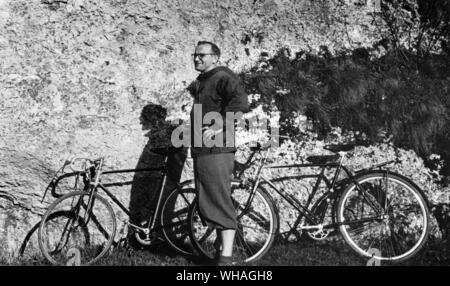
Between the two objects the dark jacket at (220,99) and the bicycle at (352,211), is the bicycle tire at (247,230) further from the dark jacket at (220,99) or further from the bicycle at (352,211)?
the dark jacket at (220,99)

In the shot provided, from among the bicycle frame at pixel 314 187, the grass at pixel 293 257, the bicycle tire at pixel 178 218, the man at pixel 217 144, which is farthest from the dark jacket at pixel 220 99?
the grass at pixel 293 257

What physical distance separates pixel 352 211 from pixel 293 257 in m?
0.89

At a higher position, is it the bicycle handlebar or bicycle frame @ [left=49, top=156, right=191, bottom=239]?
the bicycle handlebar

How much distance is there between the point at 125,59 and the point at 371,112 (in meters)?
3.00

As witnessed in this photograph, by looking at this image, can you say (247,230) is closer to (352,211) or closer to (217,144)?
(352,211)

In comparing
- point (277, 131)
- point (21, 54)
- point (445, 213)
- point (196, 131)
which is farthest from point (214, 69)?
point (445, 213)

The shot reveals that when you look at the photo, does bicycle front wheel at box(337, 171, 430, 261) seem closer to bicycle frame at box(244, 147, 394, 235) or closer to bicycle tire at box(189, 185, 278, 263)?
bicycle frame at box(244, 147, 394, 235)

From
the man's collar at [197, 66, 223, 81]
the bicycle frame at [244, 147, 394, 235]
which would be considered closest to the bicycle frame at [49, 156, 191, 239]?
the bicycle frame at [244, 147, 394, 235]

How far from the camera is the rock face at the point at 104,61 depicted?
595 centimetres

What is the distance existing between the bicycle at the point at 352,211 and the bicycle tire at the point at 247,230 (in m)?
0.01

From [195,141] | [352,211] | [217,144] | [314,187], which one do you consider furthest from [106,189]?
[352,211]

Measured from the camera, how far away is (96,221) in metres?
6.02

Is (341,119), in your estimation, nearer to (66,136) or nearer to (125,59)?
(125,59)

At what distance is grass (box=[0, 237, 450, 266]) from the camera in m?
5.70
